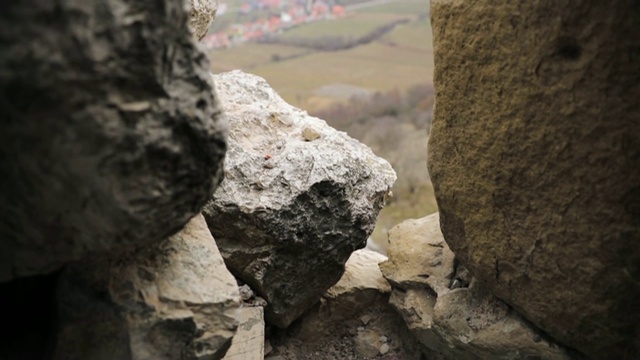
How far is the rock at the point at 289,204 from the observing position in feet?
8.03

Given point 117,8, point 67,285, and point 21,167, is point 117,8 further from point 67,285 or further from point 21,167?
point 67,285

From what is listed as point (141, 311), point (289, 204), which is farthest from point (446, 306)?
point (141, 311)

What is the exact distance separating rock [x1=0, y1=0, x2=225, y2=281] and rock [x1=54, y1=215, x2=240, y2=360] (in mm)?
225

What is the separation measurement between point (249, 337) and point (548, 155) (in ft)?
3.81

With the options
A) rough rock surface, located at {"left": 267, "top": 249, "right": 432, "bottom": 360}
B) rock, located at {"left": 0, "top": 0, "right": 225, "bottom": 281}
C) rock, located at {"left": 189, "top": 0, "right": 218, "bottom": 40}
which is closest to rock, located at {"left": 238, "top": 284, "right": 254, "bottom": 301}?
rough rock surface, located at {"left": 267, "top": 249, "right": 432, "bottom": 360}

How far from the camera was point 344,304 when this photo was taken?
9.82 feet

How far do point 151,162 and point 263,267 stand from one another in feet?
3.86

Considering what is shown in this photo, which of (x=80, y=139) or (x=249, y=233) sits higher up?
(x=80, y=139)

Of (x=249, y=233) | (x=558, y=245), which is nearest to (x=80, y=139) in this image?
(x=249, y=233)

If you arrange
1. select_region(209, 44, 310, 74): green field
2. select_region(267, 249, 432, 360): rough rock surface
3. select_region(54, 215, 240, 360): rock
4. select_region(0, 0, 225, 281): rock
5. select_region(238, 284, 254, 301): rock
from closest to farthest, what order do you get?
select_region(0, 0, 225, 281): rock, select_region(54, 215, 240, 360): rock, select_region(238, 284, 254, 301): rock, select_region(267, 249, 432, 360): rough rock surface, select_region(209, 44, 310, 74): green field

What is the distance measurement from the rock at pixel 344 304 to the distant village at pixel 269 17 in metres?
3.45

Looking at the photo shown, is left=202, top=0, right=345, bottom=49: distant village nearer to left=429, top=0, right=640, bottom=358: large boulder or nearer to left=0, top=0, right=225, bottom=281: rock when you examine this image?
left=429, top=0, right=640, bottom=358: large boulder

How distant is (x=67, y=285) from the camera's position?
1775mm

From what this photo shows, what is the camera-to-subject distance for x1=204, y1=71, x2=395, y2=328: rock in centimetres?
245
